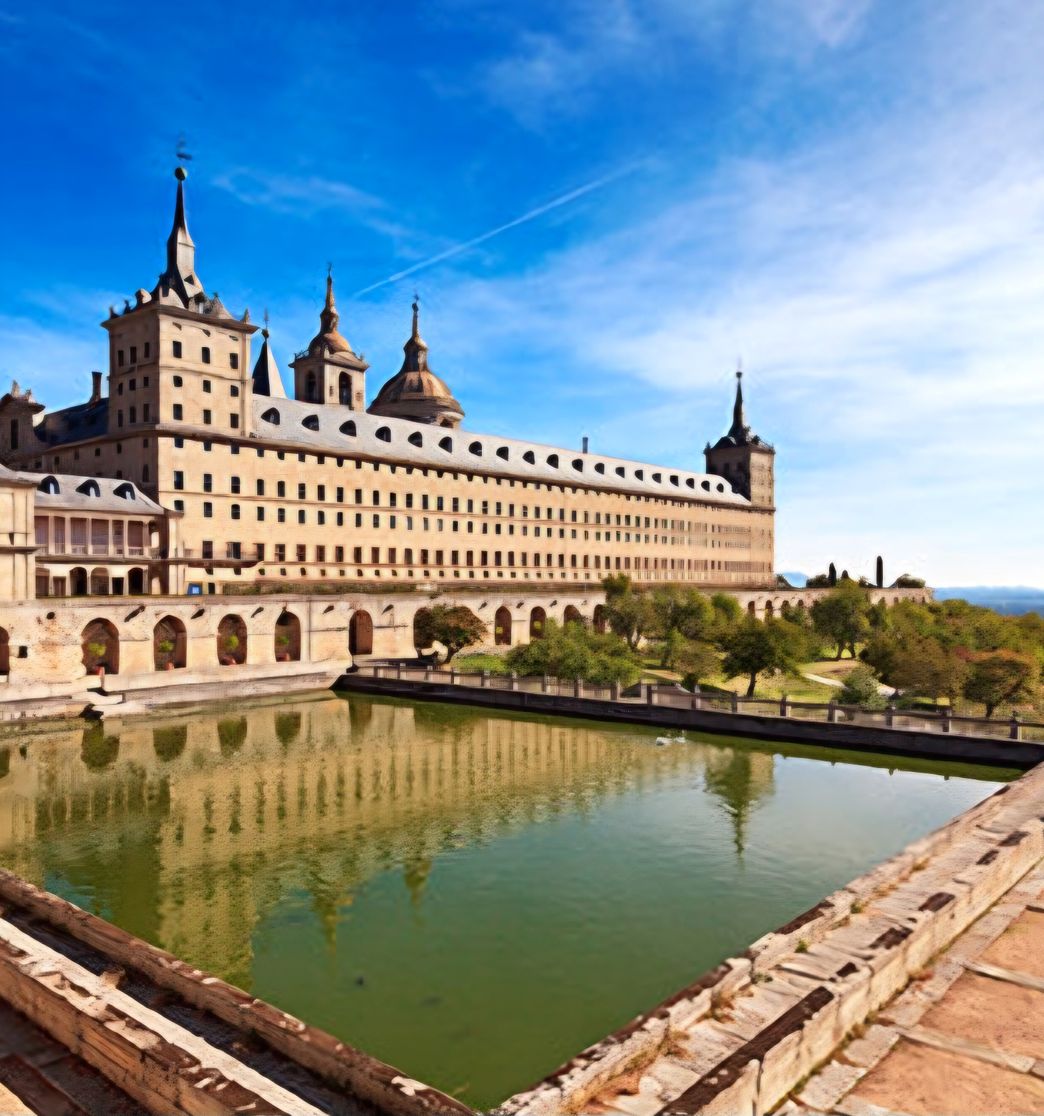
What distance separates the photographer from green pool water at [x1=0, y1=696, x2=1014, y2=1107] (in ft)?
43.2

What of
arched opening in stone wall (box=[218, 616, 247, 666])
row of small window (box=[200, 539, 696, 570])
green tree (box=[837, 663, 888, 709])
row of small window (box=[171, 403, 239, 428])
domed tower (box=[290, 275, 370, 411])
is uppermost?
domed tower (box=[290, 275, 370, 411])

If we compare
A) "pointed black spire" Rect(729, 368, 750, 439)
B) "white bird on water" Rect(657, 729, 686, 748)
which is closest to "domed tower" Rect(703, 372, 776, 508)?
"pointed black spire" Rect(729, 368, 750, 439)

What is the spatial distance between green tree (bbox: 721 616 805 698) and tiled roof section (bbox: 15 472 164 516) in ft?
116

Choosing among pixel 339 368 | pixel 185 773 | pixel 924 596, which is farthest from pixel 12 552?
pixel 924 596

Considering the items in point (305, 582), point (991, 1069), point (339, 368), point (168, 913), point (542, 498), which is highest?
point (339, 368)

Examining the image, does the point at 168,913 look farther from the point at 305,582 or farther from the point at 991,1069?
the point at 305,582

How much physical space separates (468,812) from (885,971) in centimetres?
1524

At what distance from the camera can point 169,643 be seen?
4694 cm

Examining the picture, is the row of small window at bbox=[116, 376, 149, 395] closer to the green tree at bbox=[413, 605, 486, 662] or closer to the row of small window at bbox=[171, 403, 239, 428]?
the row of small window at bbox=[171, 403, 239, 428]

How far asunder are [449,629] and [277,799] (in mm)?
25217

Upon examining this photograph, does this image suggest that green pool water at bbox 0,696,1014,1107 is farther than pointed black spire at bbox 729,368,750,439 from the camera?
No

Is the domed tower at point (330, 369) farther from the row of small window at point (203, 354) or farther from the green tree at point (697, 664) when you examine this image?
the green tree at point (697, 664)

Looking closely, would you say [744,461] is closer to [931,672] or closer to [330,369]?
[330,369]

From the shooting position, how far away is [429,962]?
14.3m
